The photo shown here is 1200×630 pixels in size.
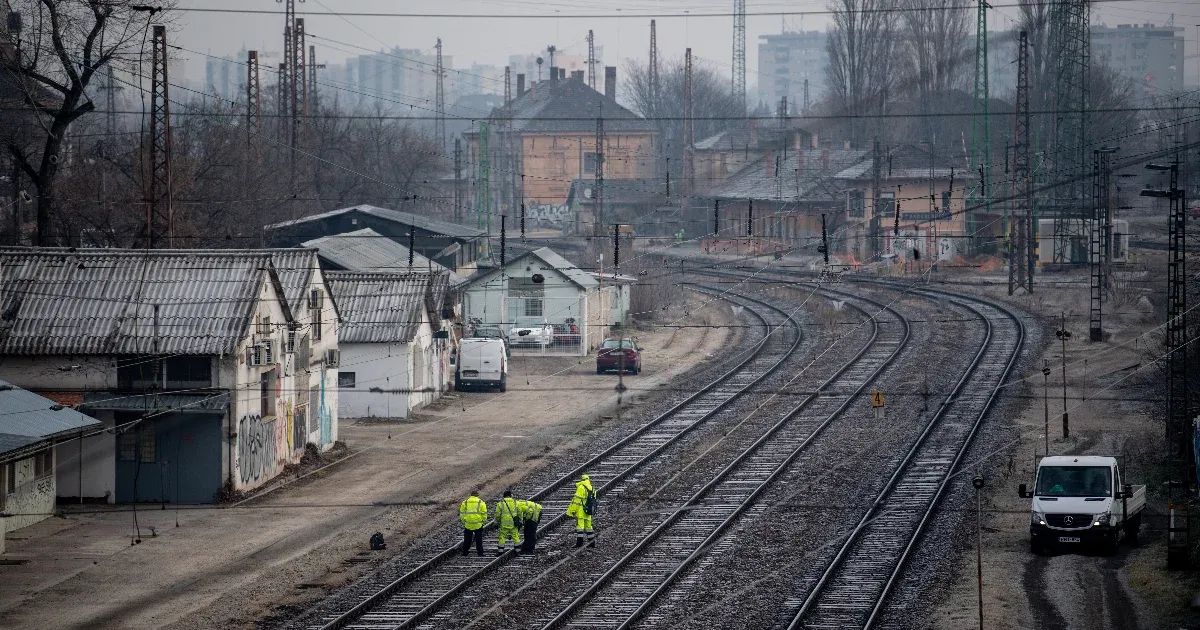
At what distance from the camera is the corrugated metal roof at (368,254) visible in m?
44.4

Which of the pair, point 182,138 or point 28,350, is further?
point 182,138

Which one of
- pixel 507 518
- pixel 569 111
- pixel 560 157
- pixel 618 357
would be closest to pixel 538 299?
pixel 618 357

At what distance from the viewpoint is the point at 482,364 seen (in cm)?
4269

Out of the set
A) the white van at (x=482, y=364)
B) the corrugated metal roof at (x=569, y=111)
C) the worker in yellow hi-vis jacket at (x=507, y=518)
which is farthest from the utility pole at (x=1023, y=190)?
the corrugated metal roof at (x=569, y=111)

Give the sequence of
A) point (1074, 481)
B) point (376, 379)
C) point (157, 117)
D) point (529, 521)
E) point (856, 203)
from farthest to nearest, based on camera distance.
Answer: point (856, 203)
point (376, 379)
point (157, 117)
point (1074, 481)
point (529, 521)

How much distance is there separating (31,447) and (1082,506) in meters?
17.8

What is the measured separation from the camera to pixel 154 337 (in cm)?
2817

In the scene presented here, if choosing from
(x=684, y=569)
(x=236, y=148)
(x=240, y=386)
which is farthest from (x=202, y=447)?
(x=236, y=148)

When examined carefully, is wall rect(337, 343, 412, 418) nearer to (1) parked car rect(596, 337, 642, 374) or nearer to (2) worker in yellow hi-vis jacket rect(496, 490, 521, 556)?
(1) parked car rect(596, 337, 642, 374)

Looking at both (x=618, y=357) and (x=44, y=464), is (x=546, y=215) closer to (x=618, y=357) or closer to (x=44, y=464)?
(x=618, y=357)

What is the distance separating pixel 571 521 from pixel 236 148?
125 feet

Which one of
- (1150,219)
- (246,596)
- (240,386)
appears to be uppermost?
(1150,219)

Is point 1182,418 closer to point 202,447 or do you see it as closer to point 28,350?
point 202,447

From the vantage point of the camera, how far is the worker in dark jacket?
24016mm
